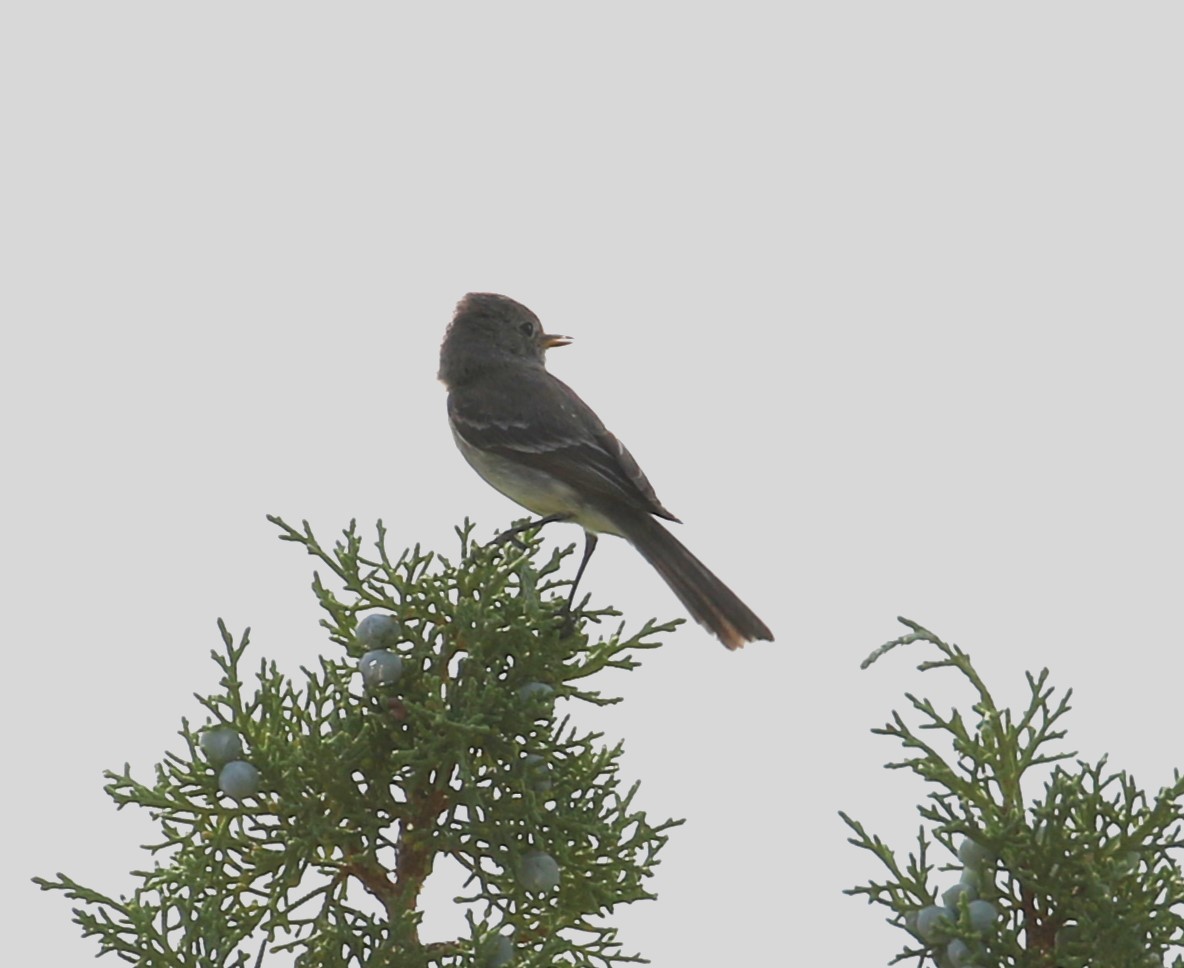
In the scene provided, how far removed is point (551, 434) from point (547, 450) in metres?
0.16

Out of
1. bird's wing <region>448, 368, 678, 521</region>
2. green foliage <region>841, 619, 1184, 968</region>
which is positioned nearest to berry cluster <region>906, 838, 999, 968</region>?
green foliage <region>841, 619, 1184, 968</region>

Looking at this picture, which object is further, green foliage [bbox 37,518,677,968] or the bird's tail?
the bird's tail

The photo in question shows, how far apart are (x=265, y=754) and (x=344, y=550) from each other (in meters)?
0.72

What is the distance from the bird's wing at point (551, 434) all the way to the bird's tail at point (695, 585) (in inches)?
4.9

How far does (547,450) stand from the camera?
9039 mm

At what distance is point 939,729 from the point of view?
4.91 m

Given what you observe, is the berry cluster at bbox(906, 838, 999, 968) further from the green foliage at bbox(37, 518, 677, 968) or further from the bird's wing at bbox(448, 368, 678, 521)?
the bird's wing at bbox(448, 368, 678, 521)

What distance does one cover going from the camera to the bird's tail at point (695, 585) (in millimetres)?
7570

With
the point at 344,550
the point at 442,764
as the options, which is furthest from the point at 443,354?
the point at 442,764

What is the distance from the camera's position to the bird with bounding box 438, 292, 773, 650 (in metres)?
7.93

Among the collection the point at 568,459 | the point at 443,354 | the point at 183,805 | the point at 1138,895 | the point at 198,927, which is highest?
the point at 443,354

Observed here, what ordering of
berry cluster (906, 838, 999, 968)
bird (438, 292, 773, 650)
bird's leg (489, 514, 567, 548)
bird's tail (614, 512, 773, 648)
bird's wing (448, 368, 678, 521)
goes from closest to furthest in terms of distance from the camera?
berry cluster (906, 838, 999, 968)
bird's leg (489, 514, 567, 548)
bird's tail (614, 512, 773, 648)
bird (438, 292, 773, 650)
bird's wing (448, 368, 678, 521)

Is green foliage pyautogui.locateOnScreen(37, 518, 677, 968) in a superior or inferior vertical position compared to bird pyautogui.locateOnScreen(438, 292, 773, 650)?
inferior

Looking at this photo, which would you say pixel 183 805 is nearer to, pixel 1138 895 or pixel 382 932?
pixel 382 932
